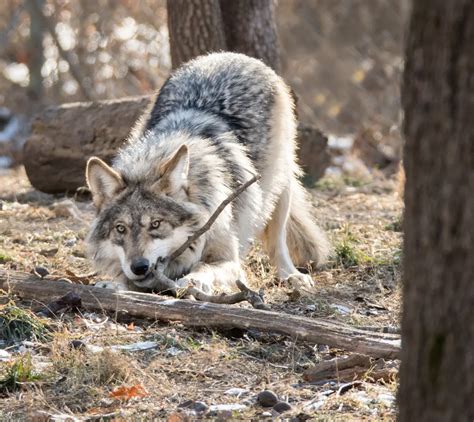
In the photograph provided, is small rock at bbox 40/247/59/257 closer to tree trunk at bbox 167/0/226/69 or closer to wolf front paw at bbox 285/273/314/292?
wolf front paw at bbox 285/273/314/292

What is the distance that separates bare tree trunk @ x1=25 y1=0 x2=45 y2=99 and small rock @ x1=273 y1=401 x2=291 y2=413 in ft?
43.4

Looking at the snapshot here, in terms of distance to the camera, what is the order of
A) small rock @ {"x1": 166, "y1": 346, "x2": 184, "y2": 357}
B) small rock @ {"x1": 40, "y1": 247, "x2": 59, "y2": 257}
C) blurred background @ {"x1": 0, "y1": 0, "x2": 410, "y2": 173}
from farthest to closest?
1. blurred background @ {"x1": 0, "y1": 0, "x2": 410, "y2": 173}
2. small rock @ {"x1": 40, "y1": 247, "x2": 59, "y2": 257}
3. small rock @ {"x1": 166, "y1": 346, "x2": 184, "y2": 357}

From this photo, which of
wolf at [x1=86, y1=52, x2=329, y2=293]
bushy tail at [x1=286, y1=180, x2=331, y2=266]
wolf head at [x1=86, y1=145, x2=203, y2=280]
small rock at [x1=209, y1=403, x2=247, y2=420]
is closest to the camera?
small rock at [x1=209, y1=403, x2=247, y2=420]

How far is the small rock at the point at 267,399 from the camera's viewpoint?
160 inches

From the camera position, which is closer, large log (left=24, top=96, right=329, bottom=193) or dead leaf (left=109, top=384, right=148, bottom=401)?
dead leaf (left=109, top=384, right=148, bottom=401)

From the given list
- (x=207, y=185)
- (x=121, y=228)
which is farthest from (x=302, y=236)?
(x=121, y=228)

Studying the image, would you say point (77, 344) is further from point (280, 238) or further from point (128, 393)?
point (280, 238)

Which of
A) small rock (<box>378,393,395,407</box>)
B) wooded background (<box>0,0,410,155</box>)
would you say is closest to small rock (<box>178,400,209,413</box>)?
small rock (<box>378,393,395,407</box>)

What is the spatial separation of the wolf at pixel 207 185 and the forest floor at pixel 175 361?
37 centimetres

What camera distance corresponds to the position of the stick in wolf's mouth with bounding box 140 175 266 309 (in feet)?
17.3

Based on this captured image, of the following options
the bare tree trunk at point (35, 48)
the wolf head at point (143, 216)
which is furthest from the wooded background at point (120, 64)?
the wolf head at point (143, 216)

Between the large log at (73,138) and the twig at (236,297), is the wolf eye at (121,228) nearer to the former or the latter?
the twig at (236,297)

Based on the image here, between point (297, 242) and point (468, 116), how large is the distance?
4.86 metres

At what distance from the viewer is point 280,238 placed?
24.2 feet
